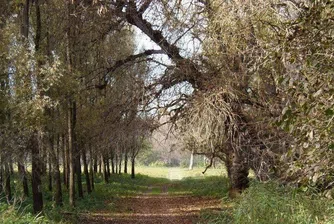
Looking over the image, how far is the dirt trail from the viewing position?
1466 cm

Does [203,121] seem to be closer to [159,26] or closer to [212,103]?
[212,103]

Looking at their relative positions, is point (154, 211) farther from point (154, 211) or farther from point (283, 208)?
point (283, 208)

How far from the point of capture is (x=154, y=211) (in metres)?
17.5

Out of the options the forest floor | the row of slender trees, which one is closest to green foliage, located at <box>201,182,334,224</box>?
the row of slender trees

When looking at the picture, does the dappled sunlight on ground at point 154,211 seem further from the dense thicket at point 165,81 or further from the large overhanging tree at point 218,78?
the large overhanging tree at point 218,78

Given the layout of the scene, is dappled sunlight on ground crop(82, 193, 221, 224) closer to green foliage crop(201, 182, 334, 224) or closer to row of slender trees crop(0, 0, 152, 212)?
row of slender trees crop(0, 0, 152, 212)

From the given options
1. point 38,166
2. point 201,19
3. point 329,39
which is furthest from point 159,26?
point 329,39

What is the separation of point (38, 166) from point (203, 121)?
5130 millimetres

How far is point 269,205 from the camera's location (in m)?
8.17

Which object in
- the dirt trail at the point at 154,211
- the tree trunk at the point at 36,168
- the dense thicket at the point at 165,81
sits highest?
the dense thicket at the point at 165,81

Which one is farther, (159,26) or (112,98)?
(112,98)

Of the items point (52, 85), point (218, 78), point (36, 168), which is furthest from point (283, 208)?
point (36, 168)

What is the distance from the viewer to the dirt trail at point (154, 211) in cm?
1466

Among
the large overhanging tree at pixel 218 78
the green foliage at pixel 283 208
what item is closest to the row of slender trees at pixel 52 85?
the large overhanging tree at pixel 218 78
